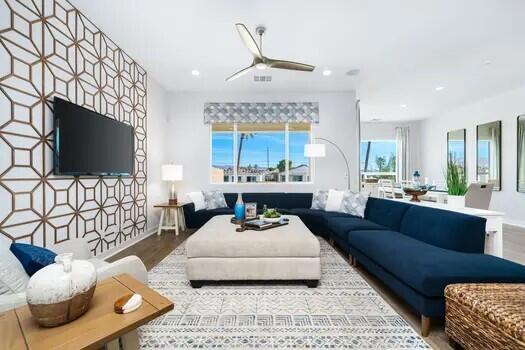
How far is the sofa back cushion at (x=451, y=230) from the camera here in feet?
6.91

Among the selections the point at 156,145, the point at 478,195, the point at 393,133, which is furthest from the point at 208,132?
the point at 393,133

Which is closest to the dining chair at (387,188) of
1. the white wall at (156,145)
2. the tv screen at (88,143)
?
the white wall at (156,145)

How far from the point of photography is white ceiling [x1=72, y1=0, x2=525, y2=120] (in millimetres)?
2691

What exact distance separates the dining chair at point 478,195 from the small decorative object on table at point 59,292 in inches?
190

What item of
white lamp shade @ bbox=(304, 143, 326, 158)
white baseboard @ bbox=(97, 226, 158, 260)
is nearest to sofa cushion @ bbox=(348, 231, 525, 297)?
white lamp shade @ bbox=(304, 143, 326, 158)

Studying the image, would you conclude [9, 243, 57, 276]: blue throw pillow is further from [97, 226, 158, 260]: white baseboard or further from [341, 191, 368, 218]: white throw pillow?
[341, 191, 368, 218]: white throw pillow

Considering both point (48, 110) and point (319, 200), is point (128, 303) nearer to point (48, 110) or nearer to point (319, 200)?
point (48, 110)

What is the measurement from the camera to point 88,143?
2.77 m

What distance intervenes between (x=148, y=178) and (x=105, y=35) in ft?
7.51

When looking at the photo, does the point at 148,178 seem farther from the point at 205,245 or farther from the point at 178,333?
the point at 178,333

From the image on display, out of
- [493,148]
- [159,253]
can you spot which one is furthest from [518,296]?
[493,148]

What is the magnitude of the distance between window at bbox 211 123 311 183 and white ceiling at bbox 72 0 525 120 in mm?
958

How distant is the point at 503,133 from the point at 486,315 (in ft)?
20.1

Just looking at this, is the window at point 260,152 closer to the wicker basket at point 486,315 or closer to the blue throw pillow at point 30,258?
the wicker basket at point 486,315
